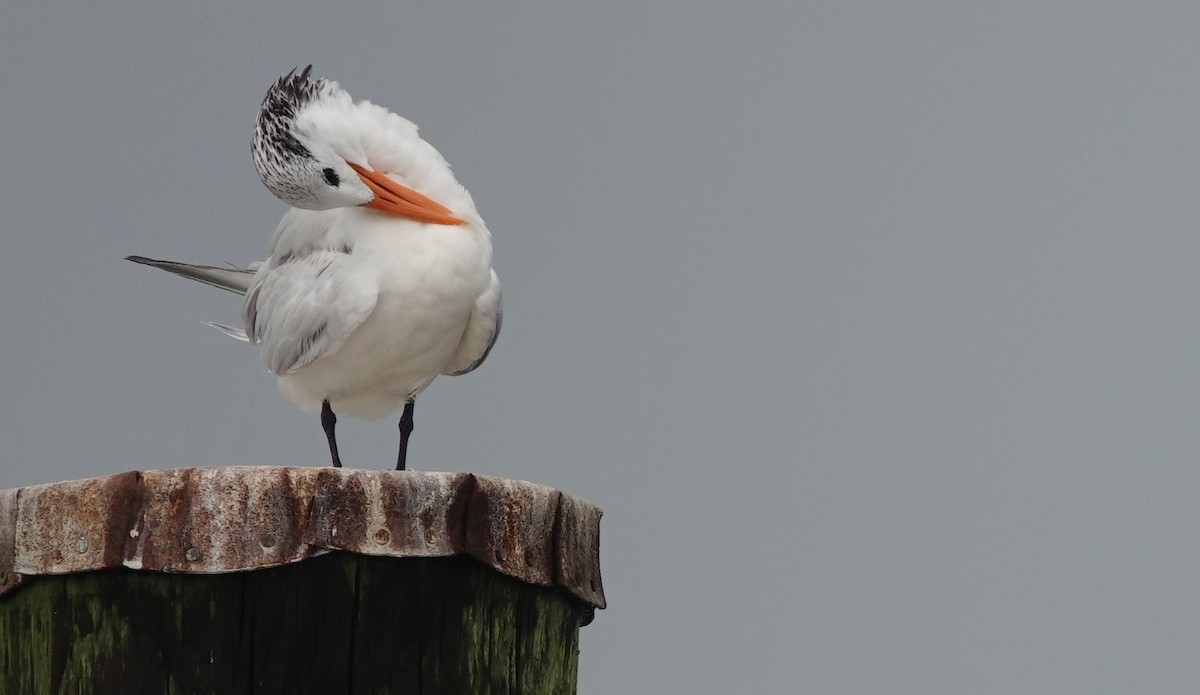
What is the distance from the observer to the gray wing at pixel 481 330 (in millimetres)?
4398

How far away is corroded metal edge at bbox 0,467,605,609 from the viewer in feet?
8.05

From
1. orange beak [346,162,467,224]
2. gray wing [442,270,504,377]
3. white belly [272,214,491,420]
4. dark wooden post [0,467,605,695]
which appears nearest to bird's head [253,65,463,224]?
orange beak [346,162,467,224]

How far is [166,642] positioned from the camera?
2.49m

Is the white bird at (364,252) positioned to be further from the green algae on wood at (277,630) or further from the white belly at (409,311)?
the green algae on wood at (277,630)

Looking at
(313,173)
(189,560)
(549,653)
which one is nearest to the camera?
(189,560)

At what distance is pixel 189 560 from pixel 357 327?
1854mm

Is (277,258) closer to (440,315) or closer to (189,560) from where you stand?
(440,315)

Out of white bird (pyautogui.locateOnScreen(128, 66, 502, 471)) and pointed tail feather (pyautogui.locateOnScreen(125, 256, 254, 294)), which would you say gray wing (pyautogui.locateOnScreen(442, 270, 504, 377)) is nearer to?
white bird (pyautogui.locateOnScreen(128, 66, 502, 471))

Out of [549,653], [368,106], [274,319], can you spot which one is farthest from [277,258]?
[549,653]

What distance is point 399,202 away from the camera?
4.27 meters

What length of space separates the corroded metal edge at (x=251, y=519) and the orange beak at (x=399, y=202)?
5.92ft

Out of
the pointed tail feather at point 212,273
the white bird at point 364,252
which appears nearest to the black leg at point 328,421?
the white bird at point 364,252

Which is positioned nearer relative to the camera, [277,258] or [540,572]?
[540,572]

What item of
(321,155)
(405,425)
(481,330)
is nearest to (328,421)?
(405,425)
